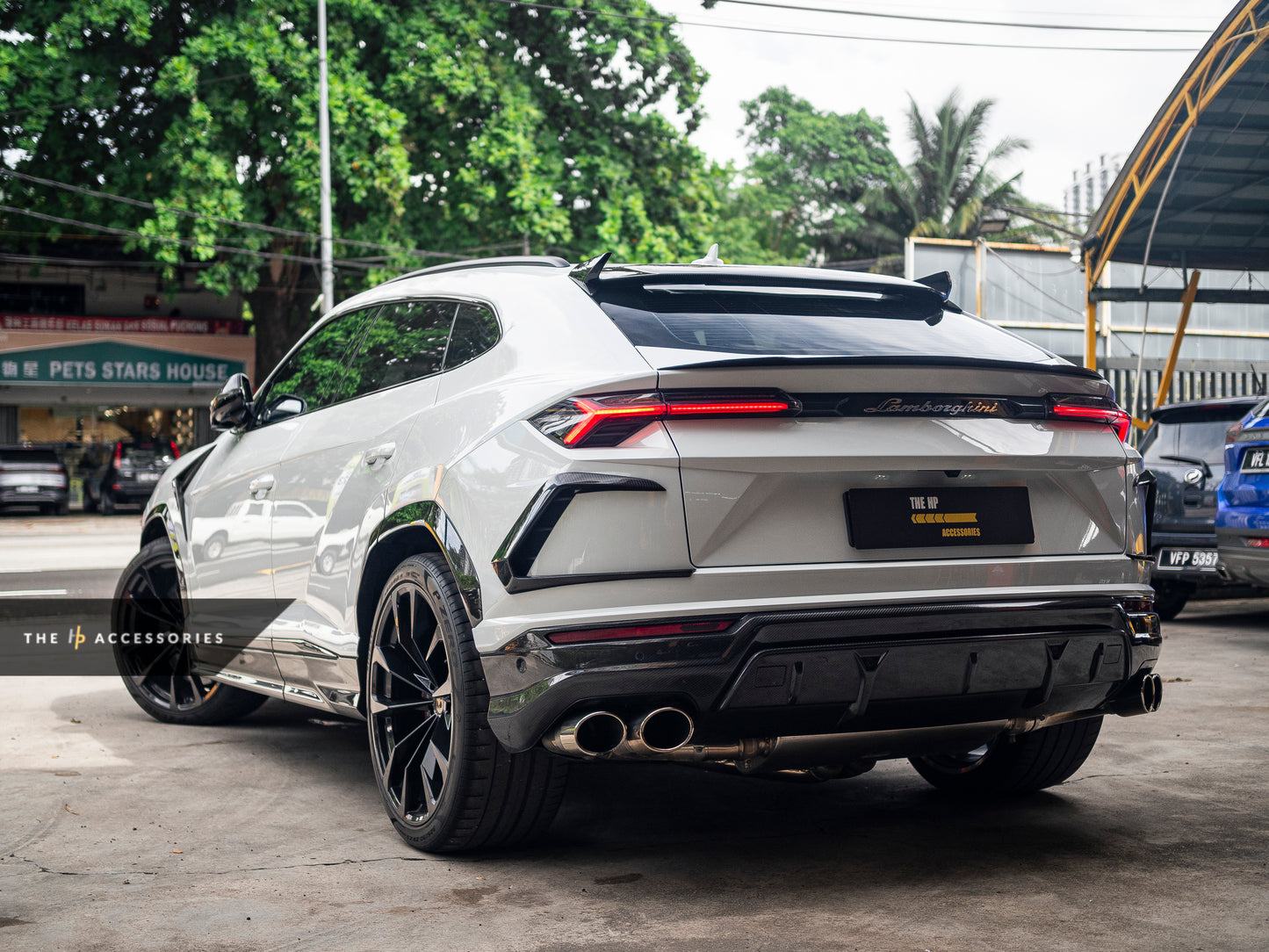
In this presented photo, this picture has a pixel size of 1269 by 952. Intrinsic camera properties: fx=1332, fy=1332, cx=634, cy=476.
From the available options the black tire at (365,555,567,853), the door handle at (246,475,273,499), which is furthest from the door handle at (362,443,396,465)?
the door handle at (246,475,273,499)

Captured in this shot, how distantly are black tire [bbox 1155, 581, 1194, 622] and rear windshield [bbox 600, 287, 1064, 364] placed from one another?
7294 mm

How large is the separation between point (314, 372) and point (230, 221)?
16969 mm

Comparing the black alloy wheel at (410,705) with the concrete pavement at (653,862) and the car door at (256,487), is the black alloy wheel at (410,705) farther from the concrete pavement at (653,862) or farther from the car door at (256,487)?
the car door at (256,487)

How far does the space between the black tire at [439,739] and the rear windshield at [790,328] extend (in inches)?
35.9

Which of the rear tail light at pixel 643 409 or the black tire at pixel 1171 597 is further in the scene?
the black tire at pixel 1171 597

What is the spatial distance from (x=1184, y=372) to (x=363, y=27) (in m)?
15.2

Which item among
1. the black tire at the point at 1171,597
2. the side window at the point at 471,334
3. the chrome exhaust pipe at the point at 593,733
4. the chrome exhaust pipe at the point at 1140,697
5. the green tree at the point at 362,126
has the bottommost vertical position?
the black tire at the point at 1171,597

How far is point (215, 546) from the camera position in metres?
5.55

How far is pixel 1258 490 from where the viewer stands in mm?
7906

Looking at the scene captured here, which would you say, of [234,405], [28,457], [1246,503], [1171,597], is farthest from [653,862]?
[28,457]

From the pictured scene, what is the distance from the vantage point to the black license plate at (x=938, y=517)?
3.39 meters

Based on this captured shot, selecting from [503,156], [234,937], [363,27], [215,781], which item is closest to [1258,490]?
[215,781]

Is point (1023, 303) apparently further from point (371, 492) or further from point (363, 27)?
point (371, 492)

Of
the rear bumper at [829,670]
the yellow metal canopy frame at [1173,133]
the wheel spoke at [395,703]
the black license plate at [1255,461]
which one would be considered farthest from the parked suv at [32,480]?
the rear bumper at [829,670]
